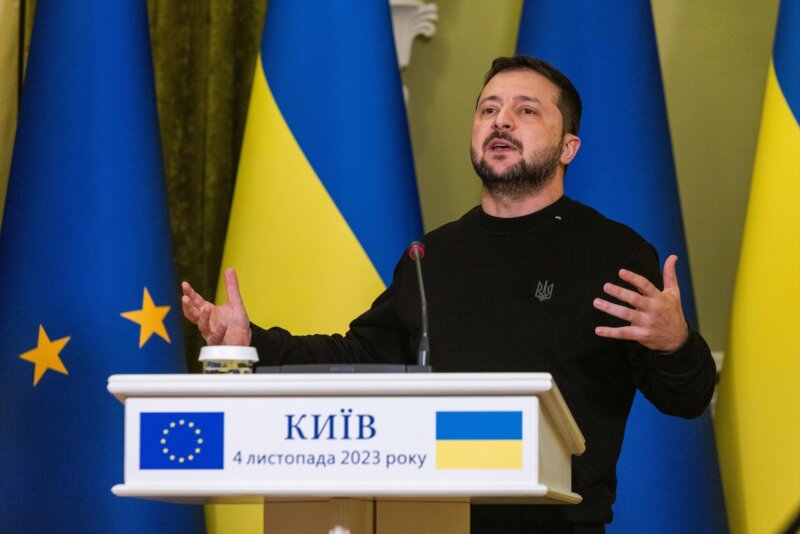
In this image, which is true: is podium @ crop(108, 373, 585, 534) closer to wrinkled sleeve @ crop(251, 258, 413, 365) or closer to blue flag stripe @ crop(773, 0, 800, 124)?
wrinkled sleeve @ crop(251, 258, 413, 365)

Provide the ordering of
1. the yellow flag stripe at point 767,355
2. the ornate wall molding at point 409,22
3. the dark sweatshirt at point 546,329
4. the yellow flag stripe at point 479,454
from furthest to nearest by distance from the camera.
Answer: the ornate wall molding at point 409,22 < the yellow flag stripe at point 767,355 < the dark sweatshirt at point 546,329 < the yellow flag stripe at point 479,454

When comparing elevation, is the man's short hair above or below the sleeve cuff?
above

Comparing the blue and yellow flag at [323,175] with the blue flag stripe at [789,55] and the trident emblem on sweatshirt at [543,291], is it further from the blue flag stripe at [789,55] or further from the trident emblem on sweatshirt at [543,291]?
the blue flag stripe at [789,55]

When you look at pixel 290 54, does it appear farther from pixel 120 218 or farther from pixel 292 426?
pixel 292 426

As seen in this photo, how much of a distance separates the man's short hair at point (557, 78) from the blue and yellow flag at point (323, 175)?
0.64 m

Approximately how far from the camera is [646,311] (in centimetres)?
175

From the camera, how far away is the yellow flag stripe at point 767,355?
2.76 metres

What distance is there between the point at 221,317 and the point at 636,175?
4.62 ft

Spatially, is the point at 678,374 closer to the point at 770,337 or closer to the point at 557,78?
the point at 557,78

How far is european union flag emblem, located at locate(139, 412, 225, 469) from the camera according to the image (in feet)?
4.61

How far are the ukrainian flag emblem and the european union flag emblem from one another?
0.27m

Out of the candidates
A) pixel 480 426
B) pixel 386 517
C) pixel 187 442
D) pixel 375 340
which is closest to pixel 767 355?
pixel 375 340

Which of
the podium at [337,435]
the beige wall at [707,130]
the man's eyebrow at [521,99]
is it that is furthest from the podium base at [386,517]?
the beige wall at [707,130]

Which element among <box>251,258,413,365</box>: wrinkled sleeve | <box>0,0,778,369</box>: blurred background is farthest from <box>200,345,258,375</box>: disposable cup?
<box>0,0,778,369</box>: blurred background
